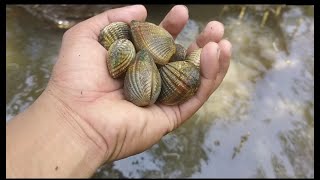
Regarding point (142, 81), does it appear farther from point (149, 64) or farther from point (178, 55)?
point (178, 55)

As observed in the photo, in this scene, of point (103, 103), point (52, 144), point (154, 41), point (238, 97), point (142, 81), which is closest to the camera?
point (52, 144)

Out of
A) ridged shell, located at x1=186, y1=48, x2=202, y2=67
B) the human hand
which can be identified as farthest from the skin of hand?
ridged shell, located at x1=186, y1=48, x2=202, y2=67

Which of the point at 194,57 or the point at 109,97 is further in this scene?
the point at 194,57

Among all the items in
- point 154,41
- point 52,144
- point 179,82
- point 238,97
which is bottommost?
point 238,97

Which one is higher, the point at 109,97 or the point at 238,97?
the point at 109,97

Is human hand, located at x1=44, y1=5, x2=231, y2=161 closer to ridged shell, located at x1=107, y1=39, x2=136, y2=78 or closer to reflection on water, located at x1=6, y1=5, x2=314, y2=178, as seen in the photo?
ridged shell, located at x1=107, y1=39, x2=136, y2=78

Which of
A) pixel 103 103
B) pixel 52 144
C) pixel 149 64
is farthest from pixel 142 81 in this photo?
pixel 52 144

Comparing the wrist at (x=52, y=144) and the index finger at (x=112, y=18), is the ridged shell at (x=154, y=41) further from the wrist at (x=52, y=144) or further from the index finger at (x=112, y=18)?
the wrist at (x=52, y=144)
